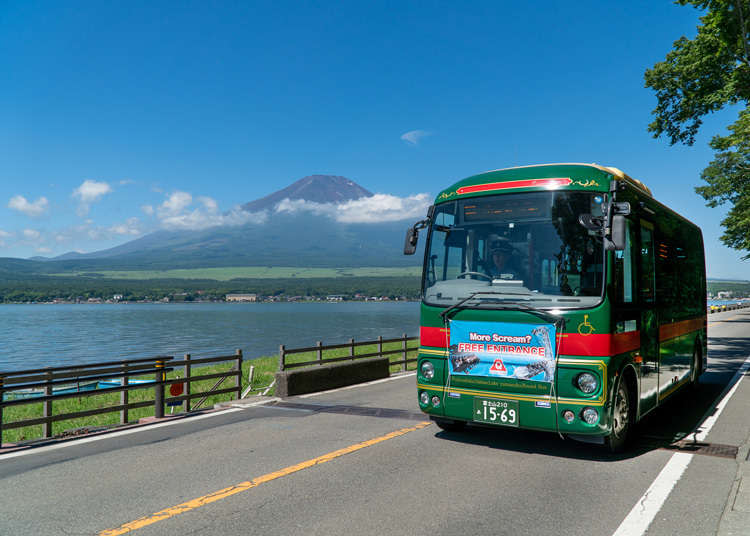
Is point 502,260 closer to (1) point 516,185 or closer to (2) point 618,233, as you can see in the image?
(1) point 516,185

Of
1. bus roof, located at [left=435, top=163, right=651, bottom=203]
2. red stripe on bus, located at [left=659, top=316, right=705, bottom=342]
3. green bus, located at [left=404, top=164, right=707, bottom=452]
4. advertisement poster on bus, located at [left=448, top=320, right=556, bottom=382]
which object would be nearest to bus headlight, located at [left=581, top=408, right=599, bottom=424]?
green bus, located at [left=404, top=164, right=707, bottom=452]

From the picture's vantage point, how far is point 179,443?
25.7ft

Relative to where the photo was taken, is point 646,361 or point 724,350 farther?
Answer: point 724,350

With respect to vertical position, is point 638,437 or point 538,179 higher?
point 538,179

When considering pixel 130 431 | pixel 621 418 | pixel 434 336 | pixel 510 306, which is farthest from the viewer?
pixel 130 431

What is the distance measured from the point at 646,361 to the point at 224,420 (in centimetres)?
643

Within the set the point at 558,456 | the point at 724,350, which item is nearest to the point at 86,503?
the point at 558,456

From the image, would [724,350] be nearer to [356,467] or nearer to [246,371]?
[246,371]

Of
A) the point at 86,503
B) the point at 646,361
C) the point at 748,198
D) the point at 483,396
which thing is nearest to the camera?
the point at 86,503

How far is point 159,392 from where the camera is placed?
10141 mm

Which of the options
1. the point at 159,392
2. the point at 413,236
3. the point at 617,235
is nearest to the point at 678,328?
the point at 617,235

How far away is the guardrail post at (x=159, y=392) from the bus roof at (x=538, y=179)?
234 inches

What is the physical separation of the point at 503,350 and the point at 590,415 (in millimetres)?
1138

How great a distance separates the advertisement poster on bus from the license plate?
0.30 meters
